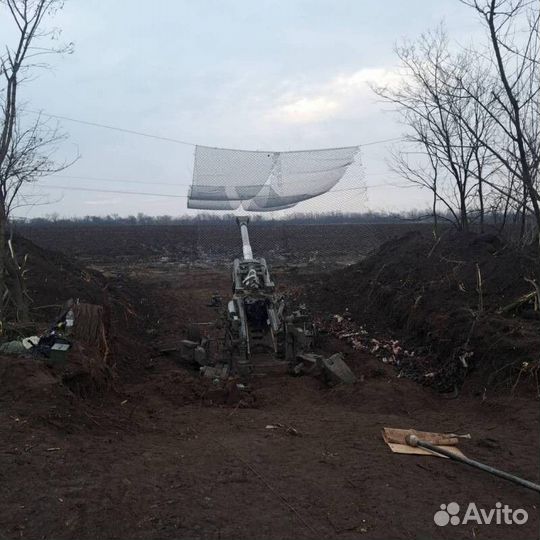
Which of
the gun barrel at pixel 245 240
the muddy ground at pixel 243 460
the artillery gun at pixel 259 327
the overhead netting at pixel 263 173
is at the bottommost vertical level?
the muddy ground at pixel 243 460

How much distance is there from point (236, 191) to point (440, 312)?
4.21 meters

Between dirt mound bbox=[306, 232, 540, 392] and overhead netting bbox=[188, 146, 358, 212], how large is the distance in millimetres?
2979

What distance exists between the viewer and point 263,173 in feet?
32.7

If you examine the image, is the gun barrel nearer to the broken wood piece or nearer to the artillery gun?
the artillery gun

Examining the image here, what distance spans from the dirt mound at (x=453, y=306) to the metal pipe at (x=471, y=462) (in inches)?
90.3

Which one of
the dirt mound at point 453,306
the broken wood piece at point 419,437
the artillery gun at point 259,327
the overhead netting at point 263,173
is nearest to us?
the broken wood piece at point 419,437

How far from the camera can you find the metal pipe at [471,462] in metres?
4.15

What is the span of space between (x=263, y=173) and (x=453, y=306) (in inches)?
159

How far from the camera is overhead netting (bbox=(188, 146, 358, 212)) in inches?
392

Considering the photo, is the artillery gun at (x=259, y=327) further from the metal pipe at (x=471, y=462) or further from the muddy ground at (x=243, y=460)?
the metal pipe at (x=471, y=462)

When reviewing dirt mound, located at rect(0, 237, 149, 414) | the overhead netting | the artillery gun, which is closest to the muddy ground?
dirt mound, located at rect(0, 237, 149, 414)

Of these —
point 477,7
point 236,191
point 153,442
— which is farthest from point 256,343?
point 477,7

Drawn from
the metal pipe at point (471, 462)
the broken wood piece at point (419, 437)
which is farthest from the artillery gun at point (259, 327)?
the metal pipe at point (471, 462)

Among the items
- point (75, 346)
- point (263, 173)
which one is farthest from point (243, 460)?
point (263, 173)
